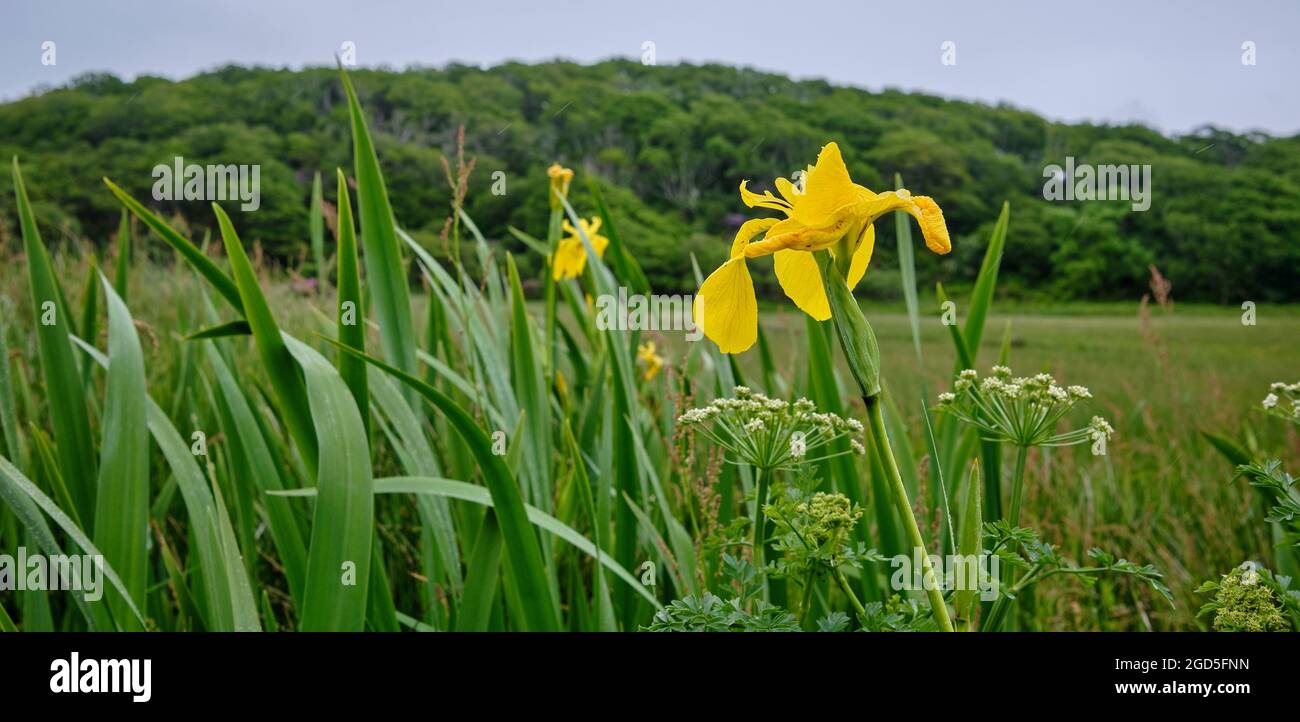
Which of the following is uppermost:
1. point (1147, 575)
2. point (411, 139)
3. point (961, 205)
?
point (411, 139)

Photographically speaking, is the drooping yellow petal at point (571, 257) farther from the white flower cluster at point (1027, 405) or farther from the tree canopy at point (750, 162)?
the tree canopy at point (750, 162)

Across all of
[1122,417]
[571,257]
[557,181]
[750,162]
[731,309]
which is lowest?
[1122,417]

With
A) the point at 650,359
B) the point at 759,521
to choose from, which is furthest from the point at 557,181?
the point at 759,521

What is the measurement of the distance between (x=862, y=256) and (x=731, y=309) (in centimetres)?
13

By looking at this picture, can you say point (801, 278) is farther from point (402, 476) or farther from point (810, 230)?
point (402, 476)

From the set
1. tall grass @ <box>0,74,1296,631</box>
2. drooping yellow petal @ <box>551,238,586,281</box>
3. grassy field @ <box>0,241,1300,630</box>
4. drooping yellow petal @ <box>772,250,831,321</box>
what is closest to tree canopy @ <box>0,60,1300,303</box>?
grassy field @ <box>0,241,1300,630</box>

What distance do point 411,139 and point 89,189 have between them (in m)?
7.18

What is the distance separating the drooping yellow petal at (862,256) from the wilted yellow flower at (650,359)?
1.73 m

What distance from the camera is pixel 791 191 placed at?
0.54 m

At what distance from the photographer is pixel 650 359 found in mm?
2584

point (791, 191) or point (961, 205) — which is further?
point (961, 205)

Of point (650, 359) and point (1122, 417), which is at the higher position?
point (650, 359)
